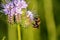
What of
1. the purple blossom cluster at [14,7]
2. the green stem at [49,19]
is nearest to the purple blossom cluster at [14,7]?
the purple blossom cluster at [14,7]

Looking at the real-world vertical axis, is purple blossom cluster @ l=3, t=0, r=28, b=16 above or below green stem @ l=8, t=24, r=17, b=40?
above

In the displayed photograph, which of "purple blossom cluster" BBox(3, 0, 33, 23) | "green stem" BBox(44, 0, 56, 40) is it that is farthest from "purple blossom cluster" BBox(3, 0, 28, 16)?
"green stem" BBox(44, 0, 56, 40)

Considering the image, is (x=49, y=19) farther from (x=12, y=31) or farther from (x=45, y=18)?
(x=12, y=31)

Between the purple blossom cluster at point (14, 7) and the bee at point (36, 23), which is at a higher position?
the purple blossom cluster at point (14, 7)

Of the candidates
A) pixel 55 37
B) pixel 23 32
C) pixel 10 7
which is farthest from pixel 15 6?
pixel 55 37

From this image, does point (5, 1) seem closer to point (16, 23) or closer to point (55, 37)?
point (16, 23)

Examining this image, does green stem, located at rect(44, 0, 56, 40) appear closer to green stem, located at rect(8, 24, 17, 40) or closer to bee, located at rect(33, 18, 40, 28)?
bee, located at rect(33, 18, 40, 28)

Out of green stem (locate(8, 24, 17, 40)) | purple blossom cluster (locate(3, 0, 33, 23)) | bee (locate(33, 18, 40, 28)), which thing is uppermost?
purple blossom cluster (locate(3, 0, 33, 23))

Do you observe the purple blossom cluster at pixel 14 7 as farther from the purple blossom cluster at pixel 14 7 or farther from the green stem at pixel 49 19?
the green stem at pixel 49 19
